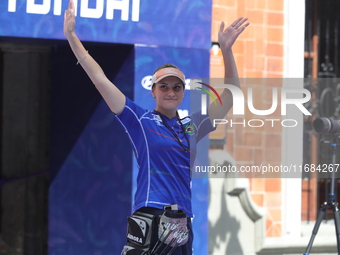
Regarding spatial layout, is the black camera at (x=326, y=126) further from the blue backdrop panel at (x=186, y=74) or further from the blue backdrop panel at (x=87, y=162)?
the blue backdrop panel at (x=87, y=162)

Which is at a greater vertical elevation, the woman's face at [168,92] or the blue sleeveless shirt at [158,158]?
the woman's face at [168,92]

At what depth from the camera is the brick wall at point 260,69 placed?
7.47 meters

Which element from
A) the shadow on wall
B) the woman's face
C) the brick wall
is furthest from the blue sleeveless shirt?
the brick wall

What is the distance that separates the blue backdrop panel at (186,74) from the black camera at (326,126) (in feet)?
3.09

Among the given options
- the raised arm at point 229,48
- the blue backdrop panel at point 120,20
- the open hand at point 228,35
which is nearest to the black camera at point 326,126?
the blue backdrop panel at point 120,20

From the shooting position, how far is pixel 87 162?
6012 millimetres

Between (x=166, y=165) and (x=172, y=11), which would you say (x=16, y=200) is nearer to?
(x=172, y=11)

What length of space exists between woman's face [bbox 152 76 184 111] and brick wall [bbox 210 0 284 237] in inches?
128

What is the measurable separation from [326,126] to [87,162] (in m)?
1.98

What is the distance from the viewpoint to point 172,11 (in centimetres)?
573

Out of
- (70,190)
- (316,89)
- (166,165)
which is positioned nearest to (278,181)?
(316,89)

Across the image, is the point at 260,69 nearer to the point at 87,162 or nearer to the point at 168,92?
the point at 87,162

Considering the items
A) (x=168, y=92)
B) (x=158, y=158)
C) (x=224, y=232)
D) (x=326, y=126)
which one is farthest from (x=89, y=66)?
(x=224, y=232)

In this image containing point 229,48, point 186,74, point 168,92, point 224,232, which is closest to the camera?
point 168,92
